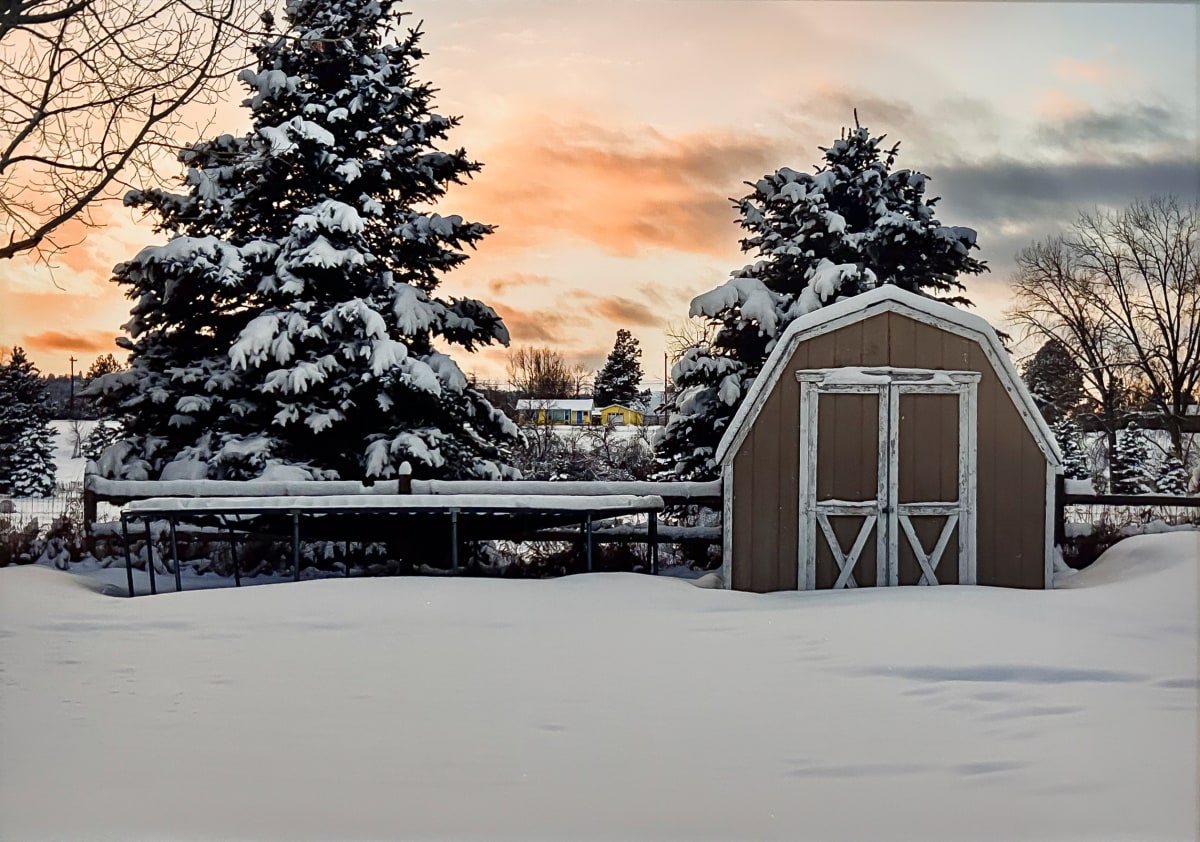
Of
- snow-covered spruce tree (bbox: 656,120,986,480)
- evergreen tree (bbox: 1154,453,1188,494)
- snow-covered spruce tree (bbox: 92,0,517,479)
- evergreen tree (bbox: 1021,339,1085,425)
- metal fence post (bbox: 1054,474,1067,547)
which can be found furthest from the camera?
evergreen tree (bbox: 1021,339,1085,425)

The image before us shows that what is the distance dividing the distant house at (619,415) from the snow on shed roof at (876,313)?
30.7 m

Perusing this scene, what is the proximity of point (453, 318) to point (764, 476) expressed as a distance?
6.19 metres

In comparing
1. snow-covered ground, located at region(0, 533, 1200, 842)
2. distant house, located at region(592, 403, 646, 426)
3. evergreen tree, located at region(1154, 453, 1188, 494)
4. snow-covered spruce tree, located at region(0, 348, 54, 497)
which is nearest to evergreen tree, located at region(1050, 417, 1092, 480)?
evergreen tree, located at region(1154, 453, 1188, 494)

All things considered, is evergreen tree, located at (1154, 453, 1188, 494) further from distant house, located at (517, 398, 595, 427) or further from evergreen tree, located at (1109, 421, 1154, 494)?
distant house, located at (517, 398, 595, 427)

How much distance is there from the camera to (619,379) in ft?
155

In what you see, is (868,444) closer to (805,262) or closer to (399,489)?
(399,489)

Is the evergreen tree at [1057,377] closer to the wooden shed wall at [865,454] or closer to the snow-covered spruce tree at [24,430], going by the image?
the wooden shed wall at [865,454]

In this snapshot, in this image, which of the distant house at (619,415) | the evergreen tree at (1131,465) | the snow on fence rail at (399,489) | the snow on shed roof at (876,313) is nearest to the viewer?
the snow on shed roof at (876,313)

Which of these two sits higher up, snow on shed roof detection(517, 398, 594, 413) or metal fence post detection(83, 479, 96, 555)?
snow on shed roof detection(517, 398, 594, 413)

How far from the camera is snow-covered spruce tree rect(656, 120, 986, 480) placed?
45.9 feet

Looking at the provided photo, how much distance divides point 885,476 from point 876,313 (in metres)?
1.53

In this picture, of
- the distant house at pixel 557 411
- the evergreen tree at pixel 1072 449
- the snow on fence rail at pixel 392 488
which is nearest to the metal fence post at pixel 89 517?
the snow on fence rail at pixel 392 488

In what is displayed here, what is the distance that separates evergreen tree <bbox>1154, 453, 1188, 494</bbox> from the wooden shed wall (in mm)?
15171

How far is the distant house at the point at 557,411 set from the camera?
37125 millimetres
